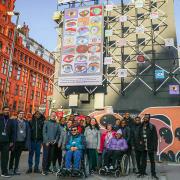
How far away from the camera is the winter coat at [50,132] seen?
874 centimetres

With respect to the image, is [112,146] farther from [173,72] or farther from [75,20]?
[75,20]

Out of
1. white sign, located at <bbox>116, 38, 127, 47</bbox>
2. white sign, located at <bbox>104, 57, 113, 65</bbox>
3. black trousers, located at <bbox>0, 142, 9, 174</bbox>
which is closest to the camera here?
black trousers, located at <bbox>0, 142, 9, 174</bbox>

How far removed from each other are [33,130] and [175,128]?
9.57m

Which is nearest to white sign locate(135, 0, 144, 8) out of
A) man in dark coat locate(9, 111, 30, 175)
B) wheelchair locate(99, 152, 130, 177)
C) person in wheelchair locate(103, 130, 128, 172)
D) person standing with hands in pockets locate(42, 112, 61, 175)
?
person in wheelchair locate(103, 130, 128, 172)

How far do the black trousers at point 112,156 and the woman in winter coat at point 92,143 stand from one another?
44 cm

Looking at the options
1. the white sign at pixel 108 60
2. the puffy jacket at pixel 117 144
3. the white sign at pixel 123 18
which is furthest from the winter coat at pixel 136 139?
the white sign at pixel 123 18

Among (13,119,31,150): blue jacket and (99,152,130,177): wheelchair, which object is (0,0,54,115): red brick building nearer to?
(13,119,31,150): blue jacket

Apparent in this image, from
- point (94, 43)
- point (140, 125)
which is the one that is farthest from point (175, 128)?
point (94, 43)

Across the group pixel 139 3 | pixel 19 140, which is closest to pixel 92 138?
pixel 19 140

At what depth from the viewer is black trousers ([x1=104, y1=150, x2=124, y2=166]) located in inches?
350

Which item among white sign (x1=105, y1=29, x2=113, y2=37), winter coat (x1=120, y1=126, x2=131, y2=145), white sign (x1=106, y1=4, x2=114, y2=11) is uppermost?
white sign (x1=106, y1=4, x2=114, y2=11)

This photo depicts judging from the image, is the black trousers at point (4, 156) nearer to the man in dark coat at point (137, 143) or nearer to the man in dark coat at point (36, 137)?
the man in dark coat at point (36, 137)

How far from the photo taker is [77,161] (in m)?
8.17

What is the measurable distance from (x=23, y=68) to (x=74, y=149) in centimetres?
5165
